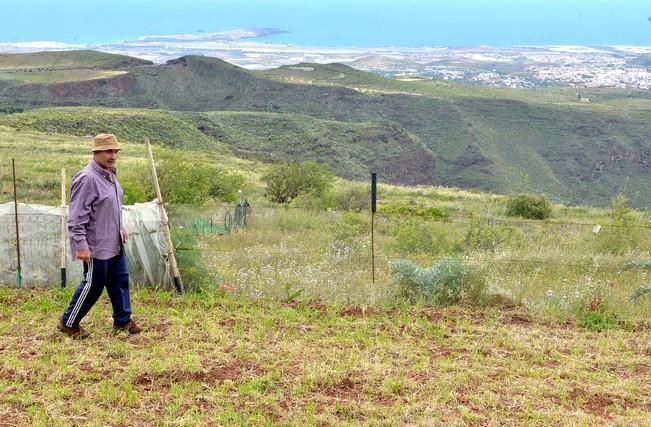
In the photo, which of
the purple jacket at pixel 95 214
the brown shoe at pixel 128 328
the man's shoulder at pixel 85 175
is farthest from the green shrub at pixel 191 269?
the man's shoulder at pixel 85 175

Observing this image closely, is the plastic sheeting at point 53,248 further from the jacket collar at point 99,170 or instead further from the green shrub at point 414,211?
the green shrub at point 414,211

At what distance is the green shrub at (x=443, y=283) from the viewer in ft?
25.6

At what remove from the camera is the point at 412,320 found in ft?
23.4

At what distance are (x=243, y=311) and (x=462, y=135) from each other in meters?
70.0

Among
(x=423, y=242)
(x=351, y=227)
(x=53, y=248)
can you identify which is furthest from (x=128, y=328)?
(x=351, y=227)

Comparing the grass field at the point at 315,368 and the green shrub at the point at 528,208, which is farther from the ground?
the grass field at the point at 315,368

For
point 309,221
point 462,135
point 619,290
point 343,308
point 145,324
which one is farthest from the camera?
point 462,135

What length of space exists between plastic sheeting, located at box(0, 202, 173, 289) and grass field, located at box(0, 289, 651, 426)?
1.90 ft

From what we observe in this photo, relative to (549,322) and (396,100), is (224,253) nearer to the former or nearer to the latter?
(549,322)

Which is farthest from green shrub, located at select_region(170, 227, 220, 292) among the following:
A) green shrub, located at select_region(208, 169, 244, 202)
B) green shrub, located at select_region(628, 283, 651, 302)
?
green shrub, located at select_region(208, 169, 244, 202)

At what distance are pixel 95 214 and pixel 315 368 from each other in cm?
240

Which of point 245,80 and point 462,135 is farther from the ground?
point 245,80

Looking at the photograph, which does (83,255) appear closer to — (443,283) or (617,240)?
(443,283)

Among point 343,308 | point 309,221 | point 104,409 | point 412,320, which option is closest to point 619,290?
point 412,320
